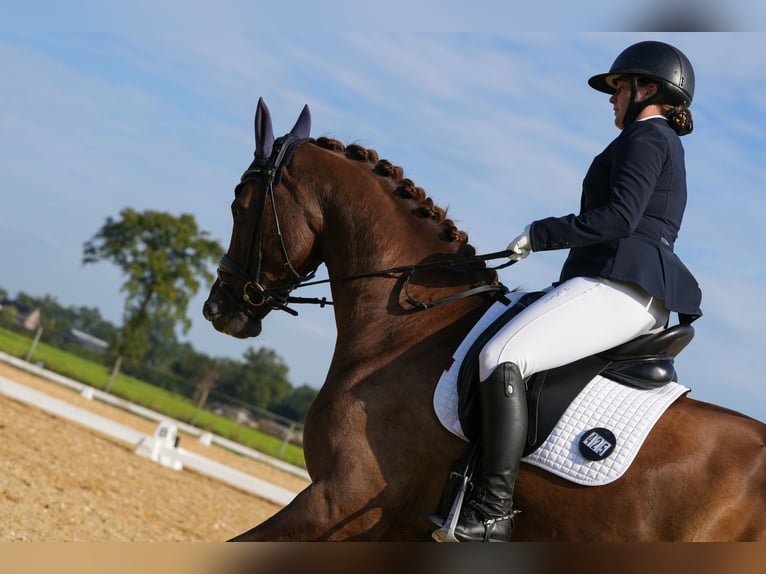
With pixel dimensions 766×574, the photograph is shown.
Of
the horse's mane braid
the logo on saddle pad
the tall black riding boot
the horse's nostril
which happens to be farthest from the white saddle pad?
the horse's nostril

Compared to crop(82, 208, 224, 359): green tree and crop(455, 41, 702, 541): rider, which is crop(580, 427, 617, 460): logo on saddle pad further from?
crop(82, 208, 224, 359): green tree

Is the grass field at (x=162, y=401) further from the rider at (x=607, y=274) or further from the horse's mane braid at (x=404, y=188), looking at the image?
the rider at (x=607, y=274)

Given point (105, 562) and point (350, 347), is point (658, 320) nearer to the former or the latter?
point (350, 347)

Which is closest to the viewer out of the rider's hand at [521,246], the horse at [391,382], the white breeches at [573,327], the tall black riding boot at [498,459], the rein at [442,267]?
the horse at [391,382]

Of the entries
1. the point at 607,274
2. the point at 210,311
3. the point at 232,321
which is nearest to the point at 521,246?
the point at 607,274

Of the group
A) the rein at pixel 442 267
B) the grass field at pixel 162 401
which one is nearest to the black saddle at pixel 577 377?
the rein at pixel 442 267

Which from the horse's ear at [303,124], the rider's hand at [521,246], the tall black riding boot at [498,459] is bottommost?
the tall black riding boot at [498,459]

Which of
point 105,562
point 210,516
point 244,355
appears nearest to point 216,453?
point 210,516

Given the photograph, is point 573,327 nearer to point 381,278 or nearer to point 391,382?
point 391,382

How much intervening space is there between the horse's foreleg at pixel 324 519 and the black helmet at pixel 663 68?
8.06 feet

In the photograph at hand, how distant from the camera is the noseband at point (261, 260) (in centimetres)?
470

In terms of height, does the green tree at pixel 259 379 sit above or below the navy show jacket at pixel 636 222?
below

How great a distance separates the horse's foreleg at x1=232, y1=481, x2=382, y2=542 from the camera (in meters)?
3.69

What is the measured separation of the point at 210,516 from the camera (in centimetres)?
1098
